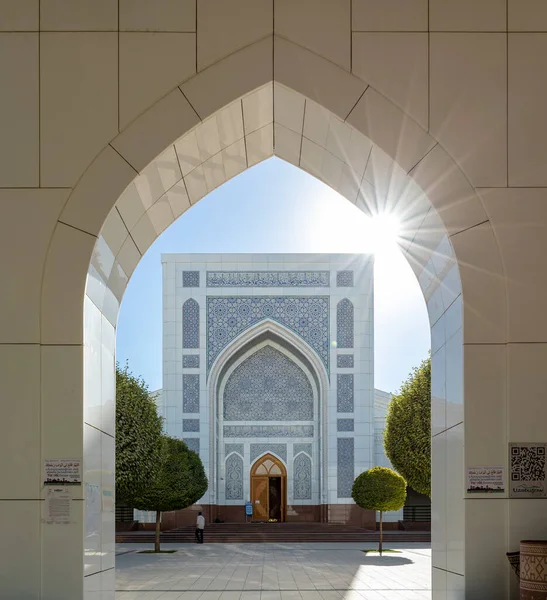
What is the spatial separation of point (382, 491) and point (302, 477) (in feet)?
17.5

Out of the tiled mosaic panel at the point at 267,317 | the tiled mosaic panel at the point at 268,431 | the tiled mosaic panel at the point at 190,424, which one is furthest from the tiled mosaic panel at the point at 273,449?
the tiled mosaic panel at the point at 267,317

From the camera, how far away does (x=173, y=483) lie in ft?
59.0

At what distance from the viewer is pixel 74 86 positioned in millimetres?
4750

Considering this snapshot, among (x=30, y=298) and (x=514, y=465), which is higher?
(x=30, y=298)

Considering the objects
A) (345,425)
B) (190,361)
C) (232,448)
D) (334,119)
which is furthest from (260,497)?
(334,119)

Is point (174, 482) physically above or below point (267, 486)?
above

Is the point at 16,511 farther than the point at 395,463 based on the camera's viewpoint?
No

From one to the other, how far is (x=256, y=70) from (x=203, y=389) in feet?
59.1

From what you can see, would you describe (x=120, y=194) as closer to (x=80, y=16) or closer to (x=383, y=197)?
(x=80, y=16)

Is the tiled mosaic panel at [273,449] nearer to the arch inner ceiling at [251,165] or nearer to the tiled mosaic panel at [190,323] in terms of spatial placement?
the tiled mosaic panel at [190,323]

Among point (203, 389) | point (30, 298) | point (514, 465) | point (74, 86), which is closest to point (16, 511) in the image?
point (30, 298)

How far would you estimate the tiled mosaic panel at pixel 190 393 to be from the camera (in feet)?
73.5

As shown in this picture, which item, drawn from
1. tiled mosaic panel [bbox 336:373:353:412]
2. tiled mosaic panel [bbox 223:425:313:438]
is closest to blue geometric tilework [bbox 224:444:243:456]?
tiled mosaic panel [bbox 223:425:313:438]

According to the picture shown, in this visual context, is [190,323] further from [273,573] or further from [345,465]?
[273,573]
